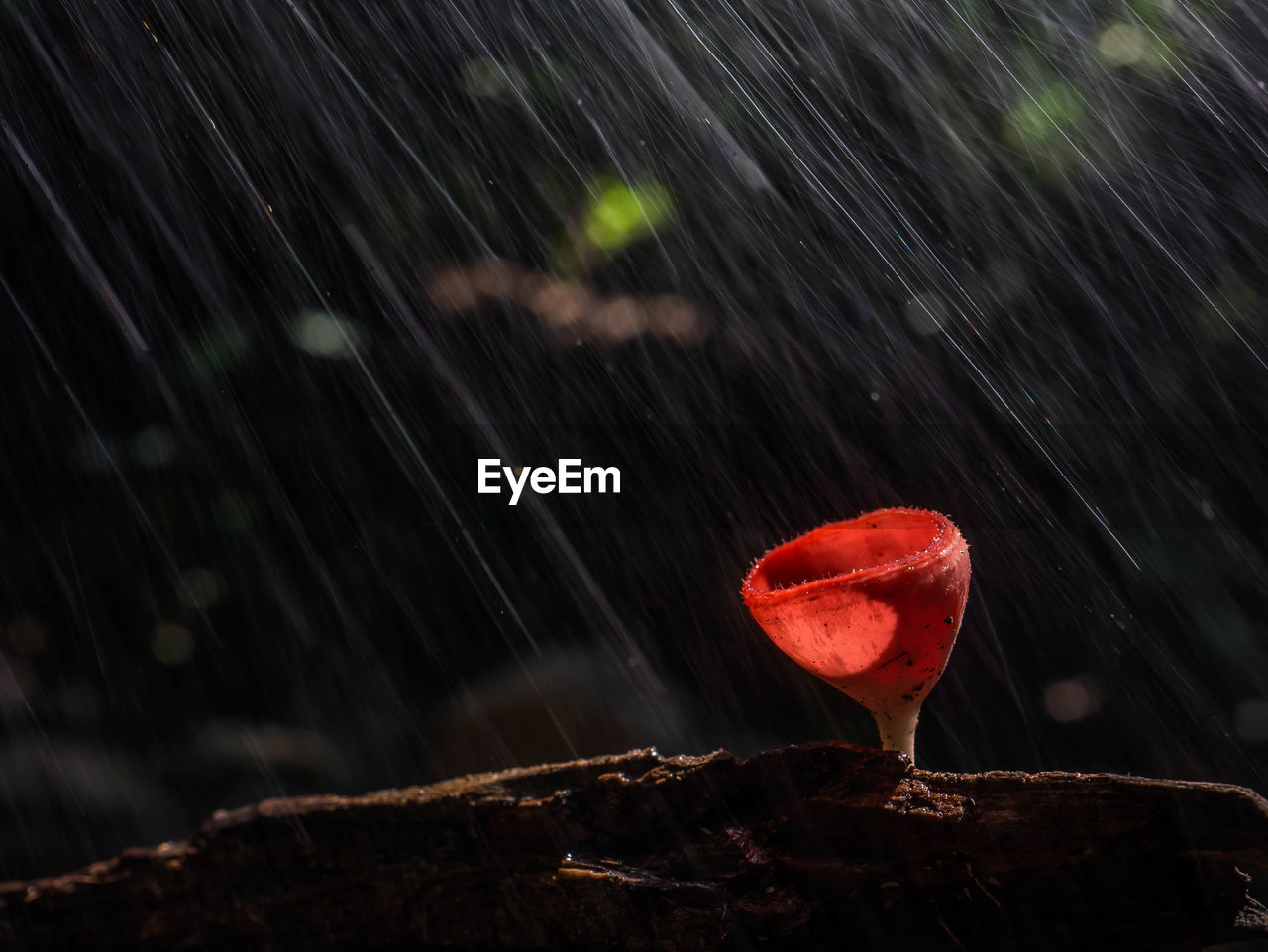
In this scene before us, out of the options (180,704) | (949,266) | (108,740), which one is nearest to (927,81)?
(949,266)

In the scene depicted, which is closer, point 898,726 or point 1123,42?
point 898,726

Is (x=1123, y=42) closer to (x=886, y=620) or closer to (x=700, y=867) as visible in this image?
(x=886, y=620)

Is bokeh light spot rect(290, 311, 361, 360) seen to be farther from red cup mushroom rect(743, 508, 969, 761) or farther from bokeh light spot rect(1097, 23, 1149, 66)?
bokeh light spot rect(1097, 23, 1149, 66)

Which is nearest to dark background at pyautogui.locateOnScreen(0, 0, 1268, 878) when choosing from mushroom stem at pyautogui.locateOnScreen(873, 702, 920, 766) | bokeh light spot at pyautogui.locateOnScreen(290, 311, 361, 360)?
bokeh light spot at pyautogui.locateOnScreen(290, 311, 361, 360)

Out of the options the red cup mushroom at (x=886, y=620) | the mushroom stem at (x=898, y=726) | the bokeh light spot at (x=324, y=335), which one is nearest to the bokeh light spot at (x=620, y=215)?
the bokeh light spot at (x=324, y=335)

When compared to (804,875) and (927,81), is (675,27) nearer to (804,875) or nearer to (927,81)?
(927,81)

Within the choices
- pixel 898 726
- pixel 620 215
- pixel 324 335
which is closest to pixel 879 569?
pixel 898 726
